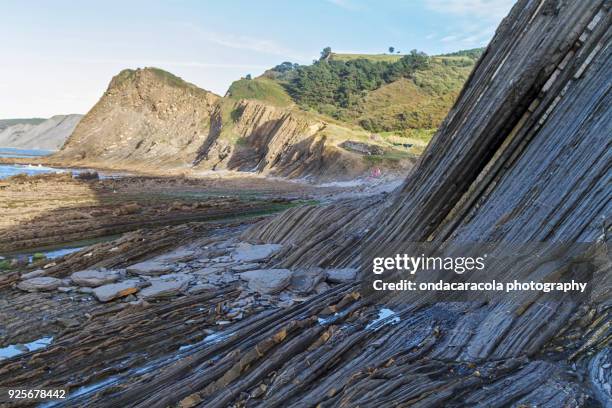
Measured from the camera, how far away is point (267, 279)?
484 inches

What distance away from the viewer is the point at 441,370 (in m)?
7.06

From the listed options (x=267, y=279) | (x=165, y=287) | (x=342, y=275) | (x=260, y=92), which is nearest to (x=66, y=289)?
(x=165, y=287)

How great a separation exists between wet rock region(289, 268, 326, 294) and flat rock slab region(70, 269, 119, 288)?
5312mm

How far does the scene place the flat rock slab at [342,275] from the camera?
12.2 meters

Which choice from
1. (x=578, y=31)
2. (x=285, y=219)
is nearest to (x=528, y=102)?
(x=578, y=31)

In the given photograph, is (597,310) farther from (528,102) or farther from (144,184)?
(144,184)

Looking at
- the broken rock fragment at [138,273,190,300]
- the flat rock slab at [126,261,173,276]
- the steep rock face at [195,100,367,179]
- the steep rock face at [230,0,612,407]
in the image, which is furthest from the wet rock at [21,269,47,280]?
the steep rock face at [195,100,367,179]

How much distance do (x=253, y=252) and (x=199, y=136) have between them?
58.4 metres

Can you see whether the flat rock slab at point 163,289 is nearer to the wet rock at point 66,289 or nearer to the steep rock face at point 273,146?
the wet rock at point 66,289

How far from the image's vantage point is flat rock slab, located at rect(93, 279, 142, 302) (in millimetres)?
11305

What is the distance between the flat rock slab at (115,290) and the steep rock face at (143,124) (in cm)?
5601

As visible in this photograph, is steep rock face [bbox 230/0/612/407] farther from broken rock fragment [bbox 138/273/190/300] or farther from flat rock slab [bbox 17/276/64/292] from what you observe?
flat rock slab [bbox 17/276/64/292]

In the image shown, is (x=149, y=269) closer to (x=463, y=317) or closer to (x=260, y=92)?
(x=463, y=317)

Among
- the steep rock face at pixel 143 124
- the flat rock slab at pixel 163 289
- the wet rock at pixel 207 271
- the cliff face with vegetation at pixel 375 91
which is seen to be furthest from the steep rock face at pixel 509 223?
the cliff face with vegetation at pixel 375 91
